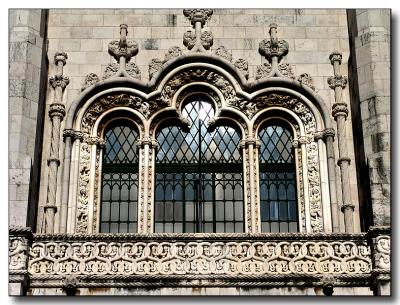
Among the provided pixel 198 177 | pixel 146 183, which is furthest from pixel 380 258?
pixel 146 183

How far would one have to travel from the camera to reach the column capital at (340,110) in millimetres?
19031

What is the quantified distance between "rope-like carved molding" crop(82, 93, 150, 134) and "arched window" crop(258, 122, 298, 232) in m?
2.64

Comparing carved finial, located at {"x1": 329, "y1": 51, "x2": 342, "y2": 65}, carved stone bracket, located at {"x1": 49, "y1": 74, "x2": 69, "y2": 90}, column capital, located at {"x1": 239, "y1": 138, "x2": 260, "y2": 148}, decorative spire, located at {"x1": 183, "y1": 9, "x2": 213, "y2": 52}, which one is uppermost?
decorative spire, located at {"x1": 183, "y1": 9, "x2": 213, "y2": 52}

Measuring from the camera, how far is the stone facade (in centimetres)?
1659

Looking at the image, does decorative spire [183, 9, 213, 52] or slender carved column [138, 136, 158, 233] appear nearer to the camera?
slender carved column [138, 136, 158, 233]

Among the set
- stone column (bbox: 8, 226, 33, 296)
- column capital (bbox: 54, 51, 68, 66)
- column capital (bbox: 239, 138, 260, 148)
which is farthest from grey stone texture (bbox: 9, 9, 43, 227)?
column capital (bbox: 239, 138, 260, 148)

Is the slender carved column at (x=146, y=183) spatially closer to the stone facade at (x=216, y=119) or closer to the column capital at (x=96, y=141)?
the stone facade at (x=216, y=119)

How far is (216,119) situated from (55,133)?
3485 mm

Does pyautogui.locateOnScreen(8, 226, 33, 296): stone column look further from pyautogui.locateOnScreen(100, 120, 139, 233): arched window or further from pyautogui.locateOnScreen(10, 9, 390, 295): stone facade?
pyautogui.locateOnScreen(100, 120, 139, 233): arched window

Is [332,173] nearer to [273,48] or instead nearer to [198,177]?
[198,177]

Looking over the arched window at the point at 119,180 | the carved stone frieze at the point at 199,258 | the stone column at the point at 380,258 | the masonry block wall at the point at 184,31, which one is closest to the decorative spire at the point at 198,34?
the masonry block wall at the point at 184,31

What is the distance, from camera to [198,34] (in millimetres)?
20047

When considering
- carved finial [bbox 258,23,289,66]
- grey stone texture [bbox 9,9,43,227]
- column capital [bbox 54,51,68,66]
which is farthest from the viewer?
carved finial [bbox 258,23,289,66]
